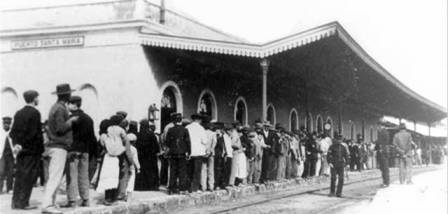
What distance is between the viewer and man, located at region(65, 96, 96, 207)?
8.70m

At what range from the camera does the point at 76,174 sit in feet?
28.7

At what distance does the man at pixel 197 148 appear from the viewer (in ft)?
39.0

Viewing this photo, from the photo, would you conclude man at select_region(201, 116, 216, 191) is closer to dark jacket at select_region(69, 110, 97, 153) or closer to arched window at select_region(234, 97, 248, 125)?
dark jacket at select_region(69, 110, 97, 153)

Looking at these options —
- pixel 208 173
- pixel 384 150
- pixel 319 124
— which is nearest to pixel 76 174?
pixel 208 173

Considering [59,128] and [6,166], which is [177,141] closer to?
[6,166]

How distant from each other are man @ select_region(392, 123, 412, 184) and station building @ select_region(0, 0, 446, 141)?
303cm

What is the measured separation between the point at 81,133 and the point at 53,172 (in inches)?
33.1

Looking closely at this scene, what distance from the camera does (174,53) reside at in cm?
1555

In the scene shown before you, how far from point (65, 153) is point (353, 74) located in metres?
14.9

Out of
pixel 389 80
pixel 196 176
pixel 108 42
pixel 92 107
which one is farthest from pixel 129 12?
pixel 389 80

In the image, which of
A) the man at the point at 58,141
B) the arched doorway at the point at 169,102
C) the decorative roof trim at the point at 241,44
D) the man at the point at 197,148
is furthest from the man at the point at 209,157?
the man at the point at 58,141

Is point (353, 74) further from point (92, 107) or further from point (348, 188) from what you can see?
point (92, 107)

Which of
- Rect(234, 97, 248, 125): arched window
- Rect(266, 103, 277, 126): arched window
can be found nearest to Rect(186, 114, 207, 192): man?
Rect(234, 97, 248, 125): arched window

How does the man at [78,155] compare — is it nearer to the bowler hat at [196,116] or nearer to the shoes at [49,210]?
the shoes at [49,210]
